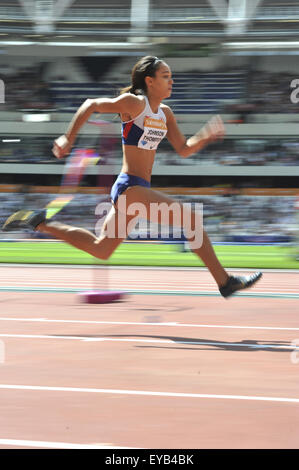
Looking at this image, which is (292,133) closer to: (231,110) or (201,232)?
(231,110)

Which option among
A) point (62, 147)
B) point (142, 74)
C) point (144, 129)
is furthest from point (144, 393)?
point (142, 74)

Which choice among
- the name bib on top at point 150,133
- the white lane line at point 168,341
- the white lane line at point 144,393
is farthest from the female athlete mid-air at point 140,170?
the white lane line at point 144,393

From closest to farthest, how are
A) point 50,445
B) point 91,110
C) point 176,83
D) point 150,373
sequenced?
point 50,445 < point 150,373 < point 91,110 < point 176,83

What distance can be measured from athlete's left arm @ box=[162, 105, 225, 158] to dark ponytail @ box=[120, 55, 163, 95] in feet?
0.97

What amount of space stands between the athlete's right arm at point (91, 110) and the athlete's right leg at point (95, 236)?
0.81 metres

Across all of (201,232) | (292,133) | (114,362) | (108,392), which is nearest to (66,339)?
(114,362)

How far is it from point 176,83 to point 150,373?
1425 inches

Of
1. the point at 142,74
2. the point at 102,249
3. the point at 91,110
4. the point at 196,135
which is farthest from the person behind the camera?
the point at 196,135

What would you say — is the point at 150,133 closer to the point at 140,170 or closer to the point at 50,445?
the point at 140,170

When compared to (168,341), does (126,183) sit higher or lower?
higher

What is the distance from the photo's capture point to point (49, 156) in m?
39.0

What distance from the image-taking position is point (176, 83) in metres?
39.6

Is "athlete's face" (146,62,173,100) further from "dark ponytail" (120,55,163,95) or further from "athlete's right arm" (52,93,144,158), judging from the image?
"athlete's right arm" (52,93,144,158)

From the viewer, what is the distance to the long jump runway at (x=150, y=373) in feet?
10.4
